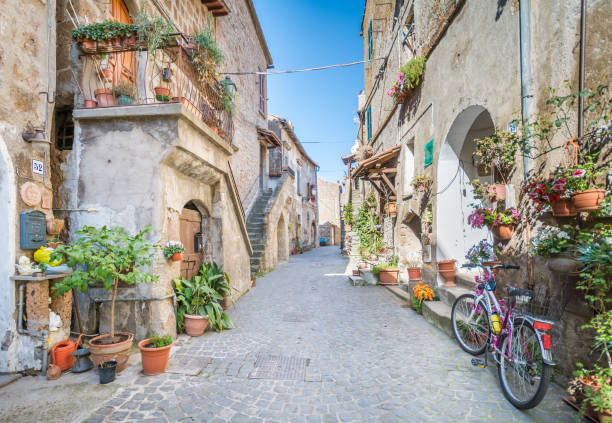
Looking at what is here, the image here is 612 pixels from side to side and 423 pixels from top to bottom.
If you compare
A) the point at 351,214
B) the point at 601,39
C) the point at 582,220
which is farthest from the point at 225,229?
the point at 351,214

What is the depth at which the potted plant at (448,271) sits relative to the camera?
5.42 meters

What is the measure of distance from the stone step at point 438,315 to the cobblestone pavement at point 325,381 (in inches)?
5.6

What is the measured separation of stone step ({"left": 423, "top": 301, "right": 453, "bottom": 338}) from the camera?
4551 millimetres

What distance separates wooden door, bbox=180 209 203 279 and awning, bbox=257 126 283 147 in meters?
8.61

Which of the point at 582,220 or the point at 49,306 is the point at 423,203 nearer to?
the point at 582,220

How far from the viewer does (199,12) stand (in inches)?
330

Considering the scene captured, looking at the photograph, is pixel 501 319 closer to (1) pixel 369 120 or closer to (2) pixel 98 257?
(2) pixel 98 257

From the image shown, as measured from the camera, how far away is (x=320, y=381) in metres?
3.29

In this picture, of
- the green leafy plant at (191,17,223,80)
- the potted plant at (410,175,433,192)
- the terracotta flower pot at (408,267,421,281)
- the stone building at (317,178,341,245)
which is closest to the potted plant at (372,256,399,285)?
the terracotta flower pot at (408,267,421,281)

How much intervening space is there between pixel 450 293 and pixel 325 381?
9.53 ft

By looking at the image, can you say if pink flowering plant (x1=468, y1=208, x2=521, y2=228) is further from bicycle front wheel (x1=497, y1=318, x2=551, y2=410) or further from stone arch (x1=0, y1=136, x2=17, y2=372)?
stone arch (x1=0, y1=136, x2=17, y2=372)

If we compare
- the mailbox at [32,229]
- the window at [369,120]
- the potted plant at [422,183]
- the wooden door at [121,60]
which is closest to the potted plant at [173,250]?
the mailbox at [32,229]

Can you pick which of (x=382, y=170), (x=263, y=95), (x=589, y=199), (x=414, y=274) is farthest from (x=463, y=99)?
(x=263, y=95)

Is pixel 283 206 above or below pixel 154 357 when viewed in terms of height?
above
